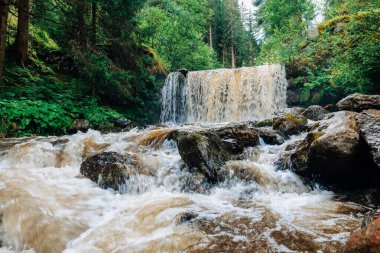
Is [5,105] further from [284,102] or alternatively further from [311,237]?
[284,102]

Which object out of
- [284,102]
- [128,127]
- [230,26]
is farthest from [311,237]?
[230,26]

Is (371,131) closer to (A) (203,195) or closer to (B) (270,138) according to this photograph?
(A) (203,195)

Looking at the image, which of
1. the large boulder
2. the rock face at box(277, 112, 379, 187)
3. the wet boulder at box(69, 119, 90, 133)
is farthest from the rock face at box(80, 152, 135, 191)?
the wet boulder at box(69, 119, 90, 133)

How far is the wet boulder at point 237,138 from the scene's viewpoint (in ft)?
23.5

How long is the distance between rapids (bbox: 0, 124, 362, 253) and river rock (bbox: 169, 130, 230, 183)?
0.75ft

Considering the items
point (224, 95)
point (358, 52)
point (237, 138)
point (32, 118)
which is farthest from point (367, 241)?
point (224, 95)

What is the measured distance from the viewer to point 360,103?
8570 millimetres

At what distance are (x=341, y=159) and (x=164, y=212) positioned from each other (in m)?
3.06

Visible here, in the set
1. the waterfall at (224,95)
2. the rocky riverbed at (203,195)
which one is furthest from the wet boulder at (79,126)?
the waterfall at (224,95)

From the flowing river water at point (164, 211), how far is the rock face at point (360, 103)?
3.89 m

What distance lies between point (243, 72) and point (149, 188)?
41.2 feet

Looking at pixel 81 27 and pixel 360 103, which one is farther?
pixel 81 27

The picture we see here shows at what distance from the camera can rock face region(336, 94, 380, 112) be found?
8.23 meters

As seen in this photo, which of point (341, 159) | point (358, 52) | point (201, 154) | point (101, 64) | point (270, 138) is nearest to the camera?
point (341, 159)
